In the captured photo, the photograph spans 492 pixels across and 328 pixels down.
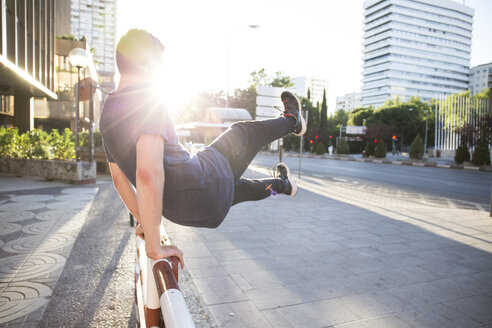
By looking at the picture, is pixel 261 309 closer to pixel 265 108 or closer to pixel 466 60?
pixel 265 108

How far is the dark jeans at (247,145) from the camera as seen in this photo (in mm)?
2105

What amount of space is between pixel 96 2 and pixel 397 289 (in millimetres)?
148439

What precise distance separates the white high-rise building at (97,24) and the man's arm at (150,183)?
439 feet

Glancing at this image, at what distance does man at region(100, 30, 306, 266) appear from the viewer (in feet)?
4.74

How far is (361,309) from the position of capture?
2582mm

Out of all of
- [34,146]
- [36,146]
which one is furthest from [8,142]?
[36,146]

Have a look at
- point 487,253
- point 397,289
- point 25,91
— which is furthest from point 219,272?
point 25,91


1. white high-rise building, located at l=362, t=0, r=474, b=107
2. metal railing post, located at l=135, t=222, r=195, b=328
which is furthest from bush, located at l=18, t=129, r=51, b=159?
white high-rise building, located at l=362, t=0, r=474, b=107

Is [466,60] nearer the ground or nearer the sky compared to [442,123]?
nearer the sky

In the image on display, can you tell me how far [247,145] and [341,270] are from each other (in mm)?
1995

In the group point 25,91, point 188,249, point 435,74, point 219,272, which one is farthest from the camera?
point 435,74

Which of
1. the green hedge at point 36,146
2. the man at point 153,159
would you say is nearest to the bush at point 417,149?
the green hedge at point 36,146

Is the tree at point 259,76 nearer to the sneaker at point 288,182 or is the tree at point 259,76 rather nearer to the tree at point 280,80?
the tree at point 280,80

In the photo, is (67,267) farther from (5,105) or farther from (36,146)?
(5,105)
